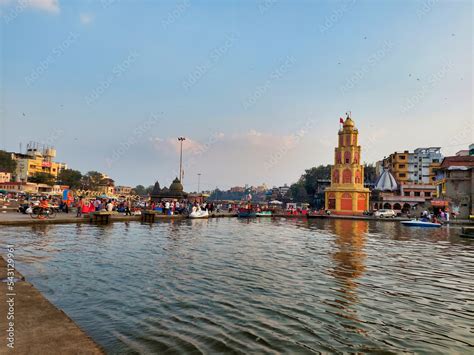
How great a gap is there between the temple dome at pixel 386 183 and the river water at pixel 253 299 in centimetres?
7913

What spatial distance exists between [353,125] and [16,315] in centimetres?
8099

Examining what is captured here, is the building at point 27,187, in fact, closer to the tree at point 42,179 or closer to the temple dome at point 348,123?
the tree at point 42,179

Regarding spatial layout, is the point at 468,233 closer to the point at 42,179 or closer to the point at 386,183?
the point at 386,183

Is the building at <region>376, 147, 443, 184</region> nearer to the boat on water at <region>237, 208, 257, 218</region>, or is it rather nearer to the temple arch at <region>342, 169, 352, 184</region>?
the temple arch at <region>342, 169, 352, 184</region>

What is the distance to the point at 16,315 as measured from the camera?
5.94 m

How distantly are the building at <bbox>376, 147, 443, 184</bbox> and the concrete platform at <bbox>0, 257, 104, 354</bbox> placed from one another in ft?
341

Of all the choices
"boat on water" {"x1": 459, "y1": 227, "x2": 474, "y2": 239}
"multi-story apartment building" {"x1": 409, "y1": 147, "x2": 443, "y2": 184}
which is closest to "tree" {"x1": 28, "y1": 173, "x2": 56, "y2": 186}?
"boat on water" {"x1": 459, "y1": 227, "x2": 474, "y2": 239}

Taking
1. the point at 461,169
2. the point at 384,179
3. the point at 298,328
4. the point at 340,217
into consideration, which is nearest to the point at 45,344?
the point at 298,328

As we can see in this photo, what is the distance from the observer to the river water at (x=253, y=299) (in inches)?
262

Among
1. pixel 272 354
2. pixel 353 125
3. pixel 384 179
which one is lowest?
pixel 272 354

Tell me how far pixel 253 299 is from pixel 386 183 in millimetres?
91108

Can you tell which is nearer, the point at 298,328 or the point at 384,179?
the point at 298,328

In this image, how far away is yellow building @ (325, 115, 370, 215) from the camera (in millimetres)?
75188

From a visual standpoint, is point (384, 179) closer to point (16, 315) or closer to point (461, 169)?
point (461, 169)
